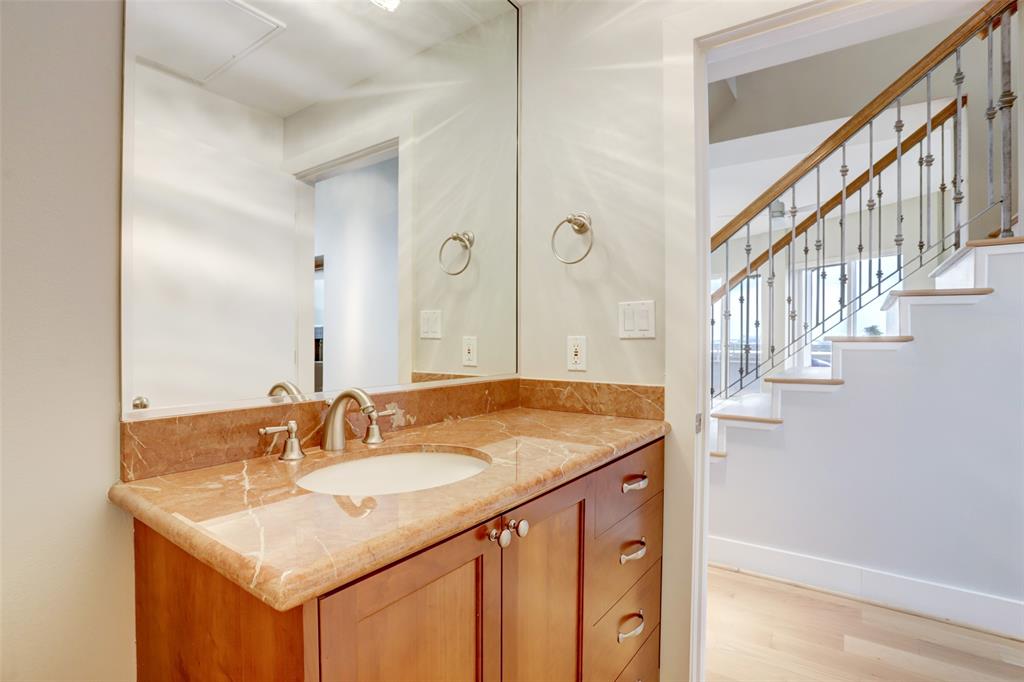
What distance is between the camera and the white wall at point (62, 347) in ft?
2.39

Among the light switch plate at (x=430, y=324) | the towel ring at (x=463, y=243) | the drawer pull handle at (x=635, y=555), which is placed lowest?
the drawer pull handle at (x=635, y=555)

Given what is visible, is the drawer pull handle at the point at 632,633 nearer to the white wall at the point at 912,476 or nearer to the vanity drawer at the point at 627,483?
the vanity drawer at the point at 627,483

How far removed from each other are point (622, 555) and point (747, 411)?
1656mm

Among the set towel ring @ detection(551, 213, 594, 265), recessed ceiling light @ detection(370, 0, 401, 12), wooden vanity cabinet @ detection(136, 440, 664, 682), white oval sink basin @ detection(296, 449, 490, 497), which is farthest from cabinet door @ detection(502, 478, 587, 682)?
recessed ceiling light @ detection(370, 0, 401, 12)

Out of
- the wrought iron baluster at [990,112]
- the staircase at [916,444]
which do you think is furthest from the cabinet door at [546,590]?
the wrought iron baluster at [990,112]

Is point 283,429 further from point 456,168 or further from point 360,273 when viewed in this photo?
point 456,168

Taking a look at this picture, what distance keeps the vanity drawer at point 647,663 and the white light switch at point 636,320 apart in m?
0.86

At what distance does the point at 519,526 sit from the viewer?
849 millimetres

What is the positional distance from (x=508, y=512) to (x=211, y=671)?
46cm

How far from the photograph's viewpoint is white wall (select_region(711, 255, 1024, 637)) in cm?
192

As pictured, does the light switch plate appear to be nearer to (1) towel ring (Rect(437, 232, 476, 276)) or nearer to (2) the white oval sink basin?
(1) towel ring (Rect(437, 232, 476, 276))

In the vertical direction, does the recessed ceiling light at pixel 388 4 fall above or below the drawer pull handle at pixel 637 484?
above

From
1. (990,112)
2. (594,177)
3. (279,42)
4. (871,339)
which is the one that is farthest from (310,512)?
(990,112)

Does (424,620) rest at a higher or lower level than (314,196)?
lower
